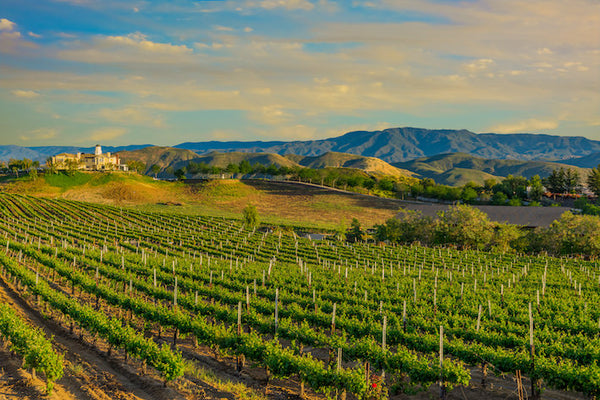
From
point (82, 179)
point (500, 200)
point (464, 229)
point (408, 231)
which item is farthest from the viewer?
point (82, 179)

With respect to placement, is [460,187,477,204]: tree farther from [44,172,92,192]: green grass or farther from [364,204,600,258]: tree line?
[44,172,92,192]: green grass

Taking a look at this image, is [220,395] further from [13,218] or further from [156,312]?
[13,218]

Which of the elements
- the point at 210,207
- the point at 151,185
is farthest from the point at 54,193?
the point at 210,207

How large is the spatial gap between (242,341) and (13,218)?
82328 millimetres

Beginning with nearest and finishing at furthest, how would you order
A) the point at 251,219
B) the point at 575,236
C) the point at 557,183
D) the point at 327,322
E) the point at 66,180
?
1. the point at 327,322
2. the point at 575,236
3. the point at 251,219
4. the point at 66,180
5. the point at 557,183

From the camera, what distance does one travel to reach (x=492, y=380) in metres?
19.7

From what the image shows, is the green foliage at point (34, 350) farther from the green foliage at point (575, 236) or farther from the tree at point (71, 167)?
Answer: the tree at point (71, 167)

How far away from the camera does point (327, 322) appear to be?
24328mm

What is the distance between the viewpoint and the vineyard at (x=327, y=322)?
17438mm

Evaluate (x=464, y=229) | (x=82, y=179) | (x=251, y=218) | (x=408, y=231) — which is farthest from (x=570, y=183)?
(x=82, y=179)

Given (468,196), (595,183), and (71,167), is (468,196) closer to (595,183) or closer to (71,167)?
(595,183)

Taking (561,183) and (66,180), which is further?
(561,183)

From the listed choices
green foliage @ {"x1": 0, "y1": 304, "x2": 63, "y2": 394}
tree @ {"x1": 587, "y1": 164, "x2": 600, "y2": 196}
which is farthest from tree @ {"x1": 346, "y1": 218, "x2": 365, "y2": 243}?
tree @ {"x1": 587, "y1": 164, "x2": 600, "y2": 196}

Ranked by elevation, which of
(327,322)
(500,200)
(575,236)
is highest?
(500,200)
